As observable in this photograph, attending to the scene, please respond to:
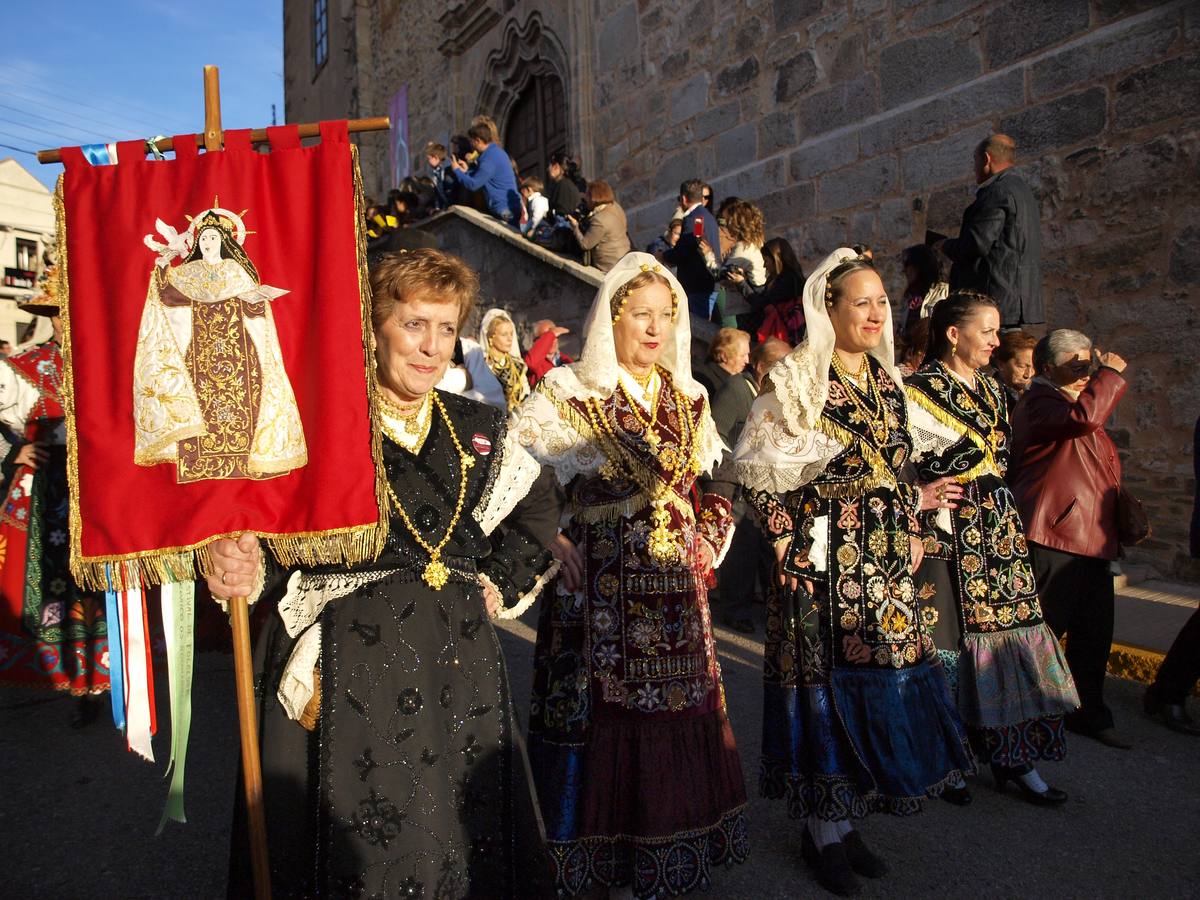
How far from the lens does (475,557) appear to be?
226 centimetres

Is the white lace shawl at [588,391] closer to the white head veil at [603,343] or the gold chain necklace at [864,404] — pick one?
the white head veil at [603,343]

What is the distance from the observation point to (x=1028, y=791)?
3.49m

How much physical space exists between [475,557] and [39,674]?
3.71 metres

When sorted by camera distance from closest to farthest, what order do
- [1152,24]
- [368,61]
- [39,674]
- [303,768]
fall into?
1. [303,768]
2. [39,674]
3. [1152,24]
4. [368,61]

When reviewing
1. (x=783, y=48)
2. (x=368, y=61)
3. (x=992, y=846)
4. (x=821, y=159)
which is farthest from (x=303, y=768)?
(x=368, y=61)

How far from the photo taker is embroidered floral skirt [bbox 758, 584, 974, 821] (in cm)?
292

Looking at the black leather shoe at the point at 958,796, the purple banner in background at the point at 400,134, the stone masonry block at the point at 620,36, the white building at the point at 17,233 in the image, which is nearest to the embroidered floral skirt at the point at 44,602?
the black leather shoe at the point at 958,796

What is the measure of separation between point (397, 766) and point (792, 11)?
353 inches

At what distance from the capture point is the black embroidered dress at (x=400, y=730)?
6.39 ft

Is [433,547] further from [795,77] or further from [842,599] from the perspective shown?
[795,77]

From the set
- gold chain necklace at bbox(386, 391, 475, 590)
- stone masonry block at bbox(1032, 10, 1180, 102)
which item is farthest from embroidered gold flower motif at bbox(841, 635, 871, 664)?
stone masonry block at bbox(1032, 10, 1180, 102)

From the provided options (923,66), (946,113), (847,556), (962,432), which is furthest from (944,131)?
(847,556)

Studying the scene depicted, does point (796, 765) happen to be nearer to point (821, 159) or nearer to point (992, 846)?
point (992, 846)

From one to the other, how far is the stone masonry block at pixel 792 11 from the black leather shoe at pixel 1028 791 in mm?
7618
